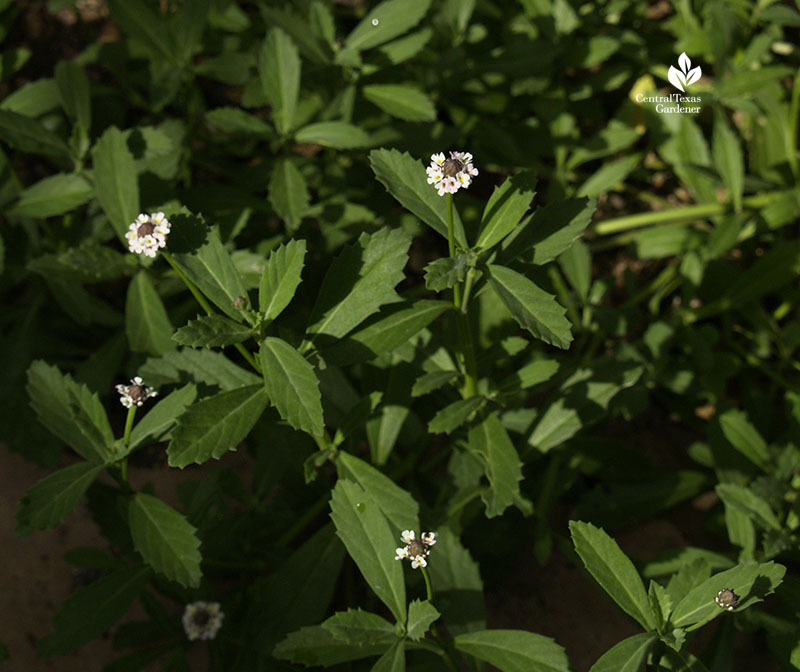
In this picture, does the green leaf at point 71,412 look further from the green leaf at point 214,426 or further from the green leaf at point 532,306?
the green leaf at point 532,306

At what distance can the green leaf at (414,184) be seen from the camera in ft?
7.20

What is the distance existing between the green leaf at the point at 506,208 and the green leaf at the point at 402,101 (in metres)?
0.97

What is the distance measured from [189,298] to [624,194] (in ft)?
7.36

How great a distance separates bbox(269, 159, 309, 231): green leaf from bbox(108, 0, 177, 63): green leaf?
747 millimetres

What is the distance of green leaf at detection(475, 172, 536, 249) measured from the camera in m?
2.14

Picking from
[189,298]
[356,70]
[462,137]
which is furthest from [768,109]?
[189,298]

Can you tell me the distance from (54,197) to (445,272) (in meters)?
1.67

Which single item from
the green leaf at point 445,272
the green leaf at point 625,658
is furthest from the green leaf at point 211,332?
the green leaf at point 625,658

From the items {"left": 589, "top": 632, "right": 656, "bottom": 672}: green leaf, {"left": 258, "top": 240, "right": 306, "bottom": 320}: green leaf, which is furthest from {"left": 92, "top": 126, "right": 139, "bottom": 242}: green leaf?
{"left": 589, "top": 632, "right": 656, "bottom": 672}: green leaf

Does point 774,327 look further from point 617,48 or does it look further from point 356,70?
point 356,70

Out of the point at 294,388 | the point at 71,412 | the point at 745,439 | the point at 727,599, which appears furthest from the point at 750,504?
the point at 71,412

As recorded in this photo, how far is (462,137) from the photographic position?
3.63m

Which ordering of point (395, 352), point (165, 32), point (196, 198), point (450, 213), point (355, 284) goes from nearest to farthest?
point (450, 213) → point (355, 284) → point (395, 352) → point (196, 198) → point (165, 32)

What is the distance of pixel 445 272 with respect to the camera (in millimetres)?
2039
